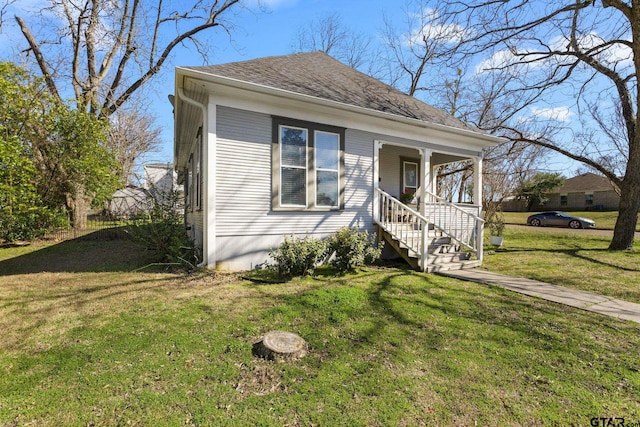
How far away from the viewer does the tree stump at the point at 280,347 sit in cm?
286

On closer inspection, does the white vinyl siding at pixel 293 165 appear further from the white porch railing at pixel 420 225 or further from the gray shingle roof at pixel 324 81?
the white porch railing at pixel 420 225

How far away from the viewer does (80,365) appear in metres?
2.63

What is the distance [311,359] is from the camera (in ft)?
9.48

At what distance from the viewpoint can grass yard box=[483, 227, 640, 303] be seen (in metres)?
5.60

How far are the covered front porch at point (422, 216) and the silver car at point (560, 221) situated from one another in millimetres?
16776

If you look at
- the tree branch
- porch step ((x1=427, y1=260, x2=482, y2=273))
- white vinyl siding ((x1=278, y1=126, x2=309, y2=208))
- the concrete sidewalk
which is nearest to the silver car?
porch step ((x1=427, y1=260, x2=482, y2=273))

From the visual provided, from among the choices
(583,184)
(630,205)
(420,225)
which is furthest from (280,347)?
(583,184)

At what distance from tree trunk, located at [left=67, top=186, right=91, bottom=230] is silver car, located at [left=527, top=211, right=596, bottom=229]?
28.0 metres

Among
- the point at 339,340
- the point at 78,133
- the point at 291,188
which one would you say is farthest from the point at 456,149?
the point at 78,133

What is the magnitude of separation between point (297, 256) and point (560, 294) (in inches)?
175

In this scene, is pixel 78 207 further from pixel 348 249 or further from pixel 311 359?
pixel 311 359

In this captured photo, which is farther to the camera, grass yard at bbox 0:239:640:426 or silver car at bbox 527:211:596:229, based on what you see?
silver car at bbox 527:211:596:229

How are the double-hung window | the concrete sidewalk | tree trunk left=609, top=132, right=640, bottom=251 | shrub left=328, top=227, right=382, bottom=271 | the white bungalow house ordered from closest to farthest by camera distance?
the concrete sidewalk
the white bungalow house
shrub left=328, top=227, right=382, bottom=271
the double-hung window
tree trunk left=609, top=132, right=640, bottom=251

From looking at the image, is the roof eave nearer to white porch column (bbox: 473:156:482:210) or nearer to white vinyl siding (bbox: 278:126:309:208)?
white porch column (bbox: 473:156:482:210)
